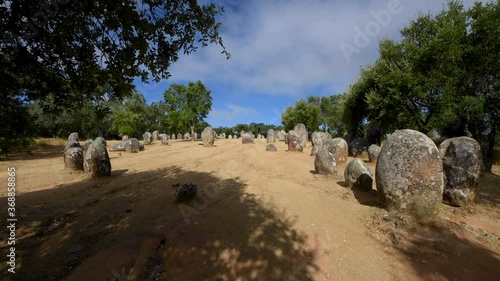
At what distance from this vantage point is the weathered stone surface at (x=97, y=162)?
37.2ft

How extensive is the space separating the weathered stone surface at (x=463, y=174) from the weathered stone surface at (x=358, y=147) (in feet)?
36.1

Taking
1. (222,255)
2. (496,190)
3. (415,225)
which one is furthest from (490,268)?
(496,190)

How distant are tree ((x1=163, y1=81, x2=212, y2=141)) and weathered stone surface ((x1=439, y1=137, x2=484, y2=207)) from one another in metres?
31.3

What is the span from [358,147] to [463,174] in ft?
38.1

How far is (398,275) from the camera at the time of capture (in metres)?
4.52

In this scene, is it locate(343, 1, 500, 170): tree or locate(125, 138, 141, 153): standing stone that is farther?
locate(125, 138, 141, 153): standing stone

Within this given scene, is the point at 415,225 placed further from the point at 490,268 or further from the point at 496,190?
the point at 496,190

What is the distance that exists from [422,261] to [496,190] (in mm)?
8507

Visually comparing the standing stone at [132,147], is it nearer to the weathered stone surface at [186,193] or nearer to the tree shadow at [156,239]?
the tree shadow at [156,239]

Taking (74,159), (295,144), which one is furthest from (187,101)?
(74,159)

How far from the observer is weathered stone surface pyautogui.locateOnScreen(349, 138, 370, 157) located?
1897 centimetres

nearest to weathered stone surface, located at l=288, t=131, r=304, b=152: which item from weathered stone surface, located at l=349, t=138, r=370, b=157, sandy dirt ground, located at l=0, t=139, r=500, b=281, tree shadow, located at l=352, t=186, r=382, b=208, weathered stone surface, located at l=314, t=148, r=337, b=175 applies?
weathered stone surface, located at l=349, t=138, r=370, b=157

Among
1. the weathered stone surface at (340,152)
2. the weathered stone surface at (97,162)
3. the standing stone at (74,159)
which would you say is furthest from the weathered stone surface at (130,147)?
the weathered stone surface at (340,152)

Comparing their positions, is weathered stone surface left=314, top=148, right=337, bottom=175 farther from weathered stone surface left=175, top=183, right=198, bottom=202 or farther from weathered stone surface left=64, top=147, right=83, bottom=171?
weathered stone surface left=64, top=147, right=83, bottom=171
